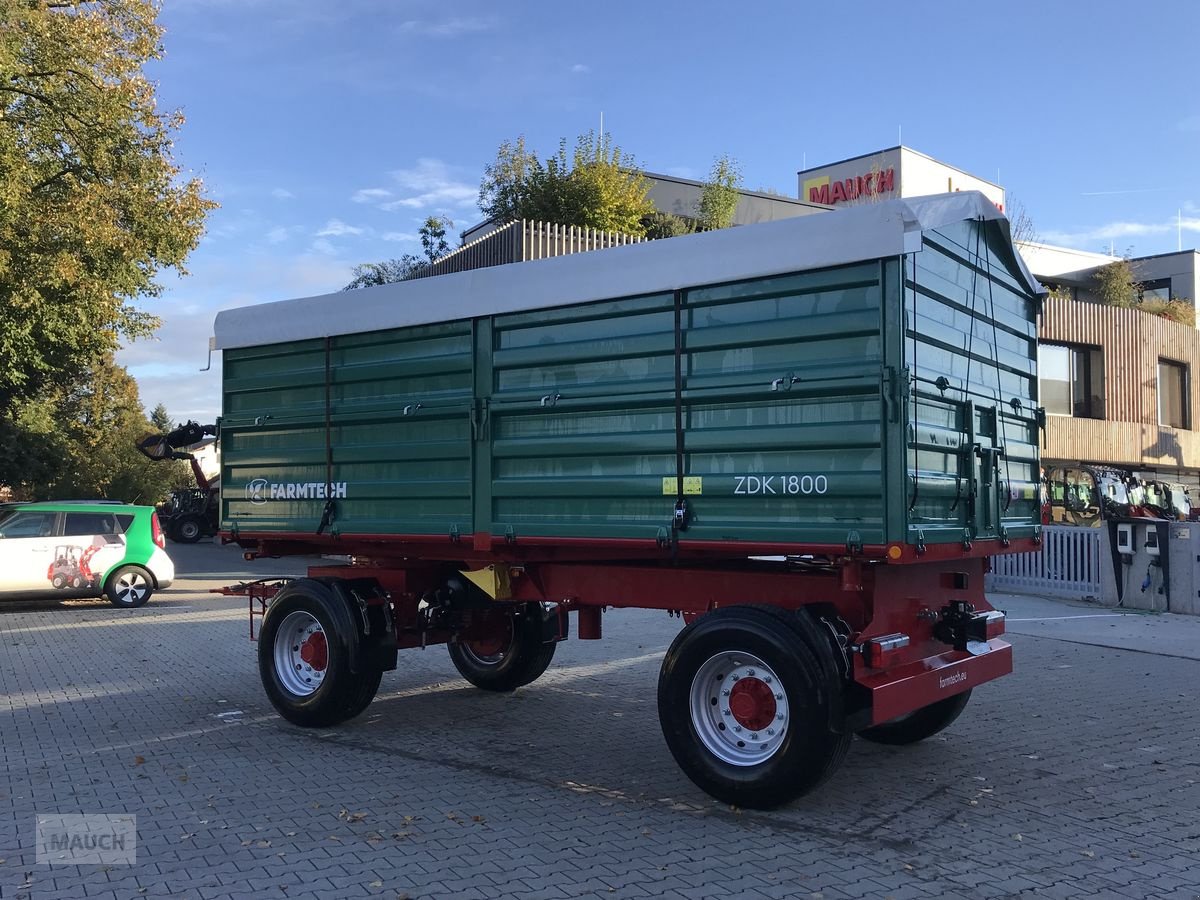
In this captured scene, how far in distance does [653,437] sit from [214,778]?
10.8 ft

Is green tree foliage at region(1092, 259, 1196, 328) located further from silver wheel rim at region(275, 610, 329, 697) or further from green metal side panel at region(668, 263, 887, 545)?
silver wheel rim at region(275, 610, 329, 697)

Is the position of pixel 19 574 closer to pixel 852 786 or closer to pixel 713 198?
pixel 852 786

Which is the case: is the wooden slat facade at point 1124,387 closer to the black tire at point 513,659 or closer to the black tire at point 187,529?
the black tire at point 513,659

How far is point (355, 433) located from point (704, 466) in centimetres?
290

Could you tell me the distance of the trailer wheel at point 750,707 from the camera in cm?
515

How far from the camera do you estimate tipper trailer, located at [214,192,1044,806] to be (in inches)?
208

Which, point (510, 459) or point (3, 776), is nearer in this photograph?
point (3, 776)

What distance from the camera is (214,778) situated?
19.9 feet

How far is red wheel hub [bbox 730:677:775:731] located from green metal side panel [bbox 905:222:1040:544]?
1144 millimetres

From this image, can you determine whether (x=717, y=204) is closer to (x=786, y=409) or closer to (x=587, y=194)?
(x=587, y=194)

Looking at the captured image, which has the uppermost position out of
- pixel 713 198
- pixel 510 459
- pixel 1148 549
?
pixel 713 198

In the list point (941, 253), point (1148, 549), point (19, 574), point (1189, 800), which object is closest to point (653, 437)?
point (941, 253)

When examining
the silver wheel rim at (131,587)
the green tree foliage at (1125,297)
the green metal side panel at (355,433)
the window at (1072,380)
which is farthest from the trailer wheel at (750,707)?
the green tree foliage at (1125,297)

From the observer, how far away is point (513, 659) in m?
8.45
